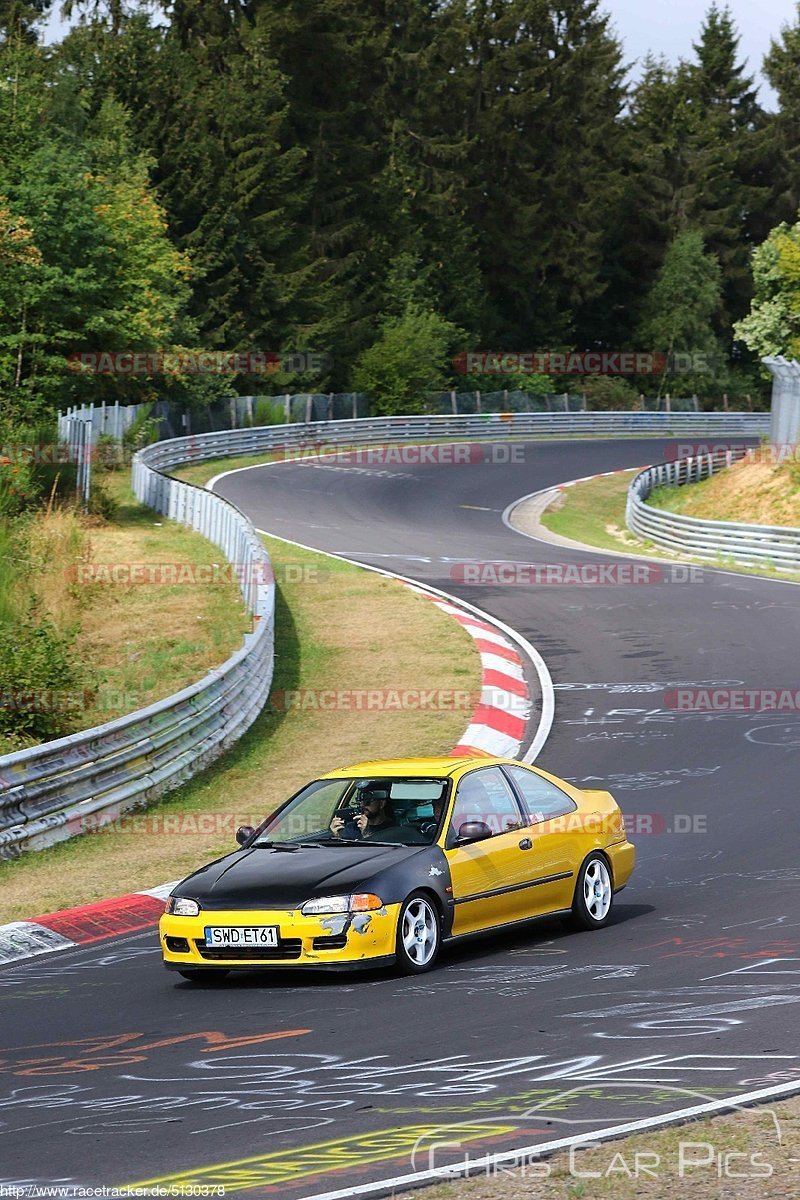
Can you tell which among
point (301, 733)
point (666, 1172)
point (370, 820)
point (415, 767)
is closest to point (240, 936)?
point (370, 820)

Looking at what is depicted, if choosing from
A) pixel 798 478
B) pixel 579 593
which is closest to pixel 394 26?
pixel 798 478

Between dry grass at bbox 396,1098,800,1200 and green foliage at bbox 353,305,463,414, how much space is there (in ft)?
Result: 229

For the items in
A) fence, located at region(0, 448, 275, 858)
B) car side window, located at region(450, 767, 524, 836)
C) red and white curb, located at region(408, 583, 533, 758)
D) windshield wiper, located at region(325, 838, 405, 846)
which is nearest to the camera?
windshield wiper, located at region(325, 838, 405, 846)

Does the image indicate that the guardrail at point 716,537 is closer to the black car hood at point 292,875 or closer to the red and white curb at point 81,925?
the red and white curb at point 81,925

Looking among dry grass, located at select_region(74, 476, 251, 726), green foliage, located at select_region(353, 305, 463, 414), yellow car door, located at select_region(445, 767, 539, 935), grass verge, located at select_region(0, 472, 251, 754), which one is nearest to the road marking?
yellow car door, located at select_region(445, 767, 539, 935)

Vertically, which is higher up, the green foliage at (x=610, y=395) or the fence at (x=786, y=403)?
the green foliage at (x=610, y=395)

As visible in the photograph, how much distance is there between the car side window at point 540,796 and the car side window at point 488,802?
0.43 feet

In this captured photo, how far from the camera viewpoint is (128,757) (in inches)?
623

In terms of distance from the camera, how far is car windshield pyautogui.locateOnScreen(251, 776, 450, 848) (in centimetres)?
1043

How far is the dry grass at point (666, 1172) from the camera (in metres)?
5.35

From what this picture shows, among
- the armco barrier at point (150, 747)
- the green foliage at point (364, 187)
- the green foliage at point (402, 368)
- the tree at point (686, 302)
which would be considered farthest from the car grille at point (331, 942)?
the tree at point (686, 302)

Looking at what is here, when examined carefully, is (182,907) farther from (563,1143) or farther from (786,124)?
(786,124)

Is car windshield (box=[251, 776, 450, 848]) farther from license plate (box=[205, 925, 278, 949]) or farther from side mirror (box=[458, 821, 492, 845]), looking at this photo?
license plate (box=[205, 925, 278, 949])

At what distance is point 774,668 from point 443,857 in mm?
13109
